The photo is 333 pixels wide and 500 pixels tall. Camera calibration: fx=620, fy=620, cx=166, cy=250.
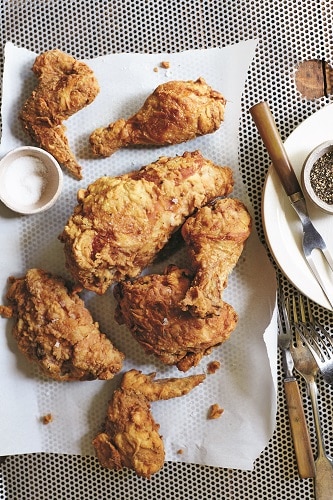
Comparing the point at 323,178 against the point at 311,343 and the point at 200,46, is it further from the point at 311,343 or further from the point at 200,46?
the point at 200,46

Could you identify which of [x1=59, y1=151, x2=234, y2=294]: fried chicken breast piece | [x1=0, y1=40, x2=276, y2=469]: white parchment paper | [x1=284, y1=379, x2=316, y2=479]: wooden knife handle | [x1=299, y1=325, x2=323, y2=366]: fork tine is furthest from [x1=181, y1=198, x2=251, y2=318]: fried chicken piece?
[x1=284, y1=379, x2=316, y2=479]: wooden knife handle

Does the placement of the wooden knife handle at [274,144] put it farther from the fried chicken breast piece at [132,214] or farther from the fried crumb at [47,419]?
the fried crumb at [47,419]

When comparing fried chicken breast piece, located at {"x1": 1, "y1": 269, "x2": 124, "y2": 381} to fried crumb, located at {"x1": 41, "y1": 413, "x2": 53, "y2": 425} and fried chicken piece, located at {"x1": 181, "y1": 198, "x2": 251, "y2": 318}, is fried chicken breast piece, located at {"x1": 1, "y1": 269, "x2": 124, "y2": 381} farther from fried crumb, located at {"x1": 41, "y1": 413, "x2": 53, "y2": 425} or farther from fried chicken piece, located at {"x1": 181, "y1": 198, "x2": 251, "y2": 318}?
fried chicken piece, located at {"x1": 181, "y1": 198, "x2": 251, "y2": 318}

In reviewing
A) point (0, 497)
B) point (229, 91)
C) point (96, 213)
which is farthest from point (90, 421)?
point (229, 91)

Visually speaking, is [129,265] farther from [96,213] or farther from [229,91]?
[229,91]

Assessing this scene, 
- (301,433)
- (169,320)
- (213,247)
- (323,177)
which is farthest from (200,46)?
(301,433)

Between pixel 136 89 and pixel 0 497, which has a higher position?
pixel 136 89
